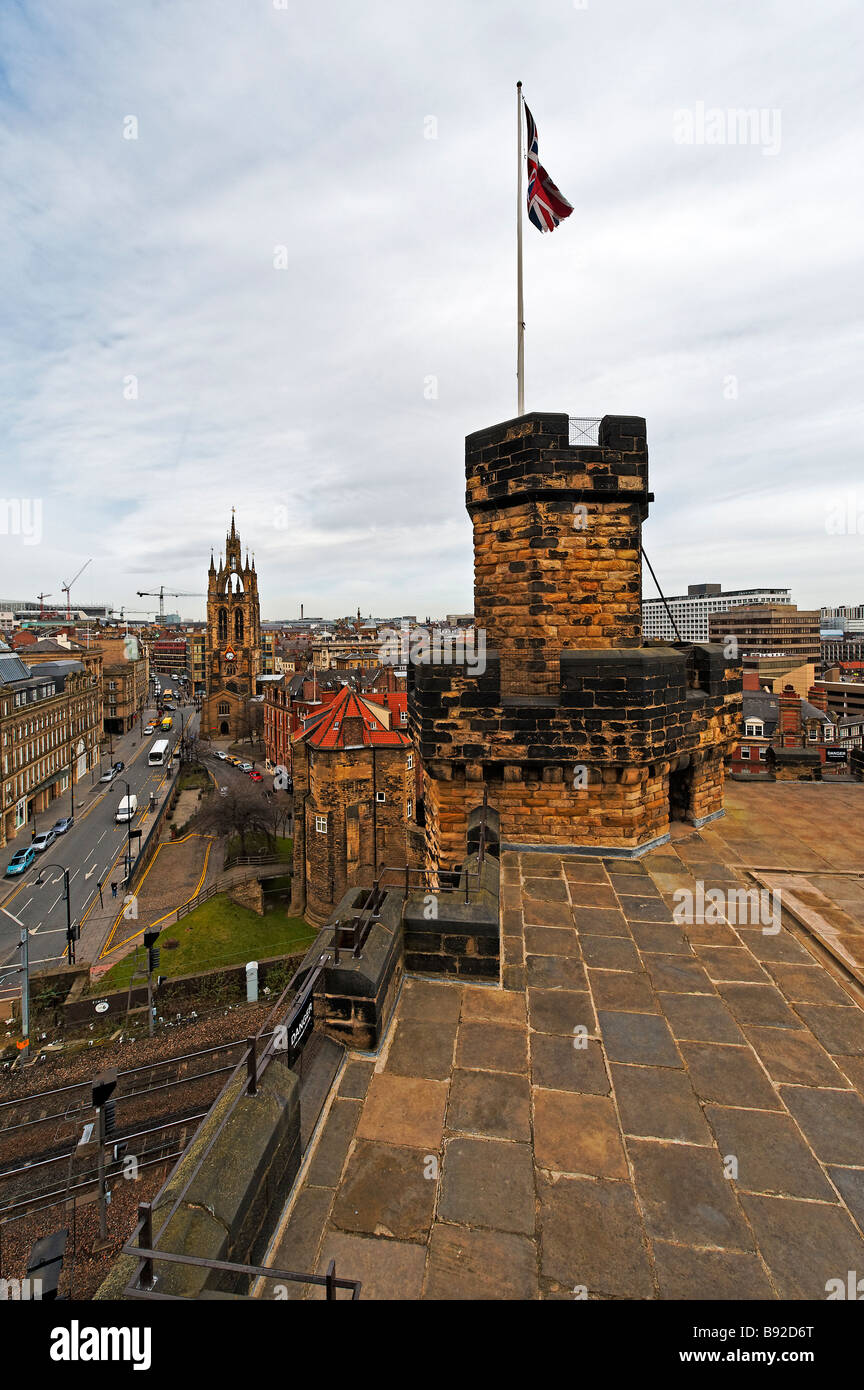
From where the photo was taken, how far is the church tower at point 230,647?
80375 millimetres

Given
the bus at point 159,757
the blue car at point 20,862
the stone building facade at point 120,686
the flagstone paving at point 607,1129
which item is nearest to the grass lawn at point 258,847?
the blue car at point 20,862

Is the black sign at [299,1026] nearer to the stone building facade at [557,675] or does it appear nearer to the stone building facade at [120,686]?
the stone building facade at [557,675]

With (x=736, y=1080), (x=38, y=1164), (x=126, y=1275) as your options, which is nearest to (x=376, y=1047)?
(x=126, y=1275)

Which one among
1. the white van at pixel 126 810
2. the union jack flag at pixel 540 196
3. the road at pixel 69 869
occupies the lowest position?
the road at pixel 69 869

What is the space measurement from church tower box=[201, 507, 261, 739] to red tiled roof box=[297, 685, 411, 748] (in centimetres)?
5117

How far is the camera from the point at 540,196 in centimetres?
827

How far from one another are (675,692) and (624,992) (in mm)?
3655

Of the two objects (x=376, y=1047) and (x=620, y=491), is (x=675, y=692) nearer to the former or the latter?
(x=620, y=491)

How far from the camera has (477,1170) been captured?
9.81 ft

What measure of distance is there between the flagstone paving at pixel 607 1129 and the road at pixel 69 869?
28.1 meters

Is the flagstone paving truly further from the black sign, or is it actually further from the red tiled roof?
the red tiled roof

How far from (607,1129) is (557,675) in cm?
470

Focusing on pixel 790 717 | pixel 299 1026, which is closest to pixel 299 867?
pixel 299 1026

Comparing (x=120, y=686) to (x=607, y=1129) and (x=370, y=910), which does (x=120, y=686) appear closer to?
(x=370, y=910)
